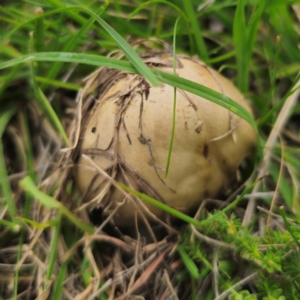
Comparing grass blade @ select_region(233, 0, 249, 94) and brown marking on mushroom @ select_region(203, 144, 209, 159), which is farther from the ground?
grass blade @ select_region(233, 0, 249, 94)

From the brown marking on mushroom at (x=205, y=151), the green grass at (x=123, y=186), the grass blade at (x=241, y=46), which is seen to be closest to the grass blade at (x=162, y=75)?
the green grass at (x=123, y=186)

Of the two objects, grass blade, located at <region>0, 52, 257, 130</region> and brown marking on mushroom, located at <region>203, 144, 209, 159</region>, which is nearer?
grass blade, located at <region>0, 52, 257, 130</region>

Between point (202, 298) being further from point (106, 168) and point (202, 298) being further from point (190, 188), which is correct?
point (106, 168)

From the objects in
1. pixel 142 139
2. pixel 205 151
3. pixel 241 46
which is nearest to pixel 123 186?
pixel 142 139

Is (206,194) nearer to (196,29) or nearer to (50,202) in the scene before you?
(50,202)

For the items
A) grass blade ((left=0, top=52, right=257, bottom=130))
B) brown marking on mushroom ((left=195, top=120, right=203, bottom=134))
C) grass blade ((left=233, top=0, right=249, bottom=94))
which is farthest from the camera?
A: grass blade ((left=233, top=0, right=249, bottom=94))

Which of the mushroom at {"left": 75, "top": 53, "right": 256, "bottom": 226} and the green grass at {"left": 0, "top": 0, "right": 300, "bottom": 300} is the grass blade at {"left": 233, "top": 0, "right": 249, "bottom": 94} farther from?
the mushroom at {"left": 75, "top": 53, "right": 256, "bottom": 226}

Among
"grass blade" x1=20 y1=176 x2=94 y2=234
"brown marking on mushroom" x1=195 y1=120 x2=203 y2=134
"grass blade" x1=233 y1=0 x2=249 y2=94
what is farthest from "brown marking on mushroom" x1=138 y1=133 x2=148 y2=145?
"grass blade" x1=233 y1=0 x2=249 y2=94

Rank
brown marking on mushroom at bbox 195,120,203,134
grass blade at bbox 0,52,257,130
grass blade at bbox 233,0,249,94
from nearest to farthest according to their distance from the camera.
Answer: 1. grass blade at bbox 0,52,257,130
2. brown marking on mushroom at bbox 195,120,203,134
3. grass blade at bbox 233,0,249,94
